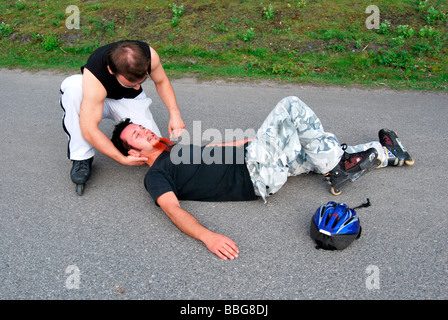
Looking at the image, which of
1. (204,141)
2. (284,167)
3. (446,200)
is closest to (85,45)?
(204,141)

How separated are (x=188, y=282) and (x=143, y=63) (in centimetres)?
175

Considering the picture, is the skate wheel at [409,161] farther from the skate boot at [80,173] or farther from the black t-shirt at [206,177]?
the skate boot at [80,173]

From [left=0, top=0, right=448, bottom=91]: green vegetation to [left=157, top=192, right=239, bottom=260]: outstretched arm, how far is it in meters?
3.90

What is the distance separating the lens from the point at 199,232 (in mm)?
2744

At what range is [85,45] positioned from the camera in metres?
7.54

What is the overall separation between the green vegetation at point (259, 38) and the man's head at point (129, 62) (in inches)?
134

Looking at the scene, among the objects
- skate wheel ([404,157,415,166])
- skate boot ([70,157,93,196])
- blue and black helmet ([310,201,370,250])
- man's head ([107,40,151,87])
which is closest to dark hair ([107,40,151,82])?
man's head ([107,40,151,87])

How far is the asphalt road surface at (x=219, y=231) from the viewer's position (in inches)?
96.7

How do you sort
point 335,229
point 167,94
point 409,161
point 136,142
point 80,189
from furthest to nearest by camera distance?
point 167,94 < point 409,161 < point 80,189 < point 136,142 < point 335,229

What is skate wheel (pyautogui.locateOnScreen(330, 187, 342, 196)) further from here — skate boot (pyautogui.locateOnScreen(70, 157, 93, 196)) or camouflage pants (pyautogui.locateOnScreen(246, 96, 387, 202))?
skate boot (pyautogui.locateOnScreen(70, 157, 93, 196))

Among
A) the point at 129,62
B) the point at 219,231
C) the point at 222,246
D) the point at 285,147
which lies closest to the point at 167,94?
the point at 129,62

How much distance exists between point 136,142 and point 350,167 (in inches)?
79.4

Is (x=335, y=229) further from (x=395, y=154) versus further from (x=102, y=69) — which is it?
(x=102, y=69)
